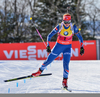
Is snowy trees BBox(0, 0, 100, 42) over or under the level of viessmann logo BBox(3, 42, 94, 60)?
over

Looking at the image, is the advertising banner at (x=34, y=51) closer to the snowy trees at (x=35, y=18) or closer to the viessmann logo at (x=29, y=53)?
the viessmann logo at (x=29, y=53)

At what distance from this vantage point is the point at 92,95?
3.51 metres

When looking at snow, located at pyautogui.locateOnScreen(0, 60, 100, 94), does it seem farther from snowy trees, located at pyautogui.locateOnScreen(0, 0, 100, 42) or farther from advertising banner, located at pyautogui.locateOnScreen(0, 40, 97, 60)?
snowy trees, located at pyautogui.locateOnScreen(0, 0, 100, 42)

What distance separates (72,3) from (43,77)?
59.5ft

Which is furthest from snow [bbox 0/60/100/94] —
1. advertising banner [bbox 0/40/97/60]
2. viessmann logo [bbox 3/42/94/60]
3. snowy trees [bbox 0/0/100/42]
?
snowy trees [bbox 0/0/100/42]

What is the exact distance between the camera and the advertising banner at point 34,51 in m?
12.7

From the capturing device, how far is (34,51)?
514 inches

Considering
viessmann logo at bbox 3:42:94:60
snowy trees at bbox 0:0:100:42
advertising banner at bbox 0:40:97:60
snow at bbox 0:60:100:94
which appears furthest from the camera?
snowy trees at bbox 0:0:100:42

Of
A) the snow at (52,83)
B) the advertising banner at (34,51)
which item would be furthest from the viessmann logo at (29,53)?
the snow at (52,83)

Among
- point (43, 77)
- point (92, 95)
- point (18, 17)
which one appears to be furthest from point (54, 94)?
point (18, 17)

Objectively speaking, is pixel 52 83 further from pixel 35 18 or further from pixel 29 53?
pixel 35 18

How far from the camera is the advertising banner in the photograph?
41.7 ft

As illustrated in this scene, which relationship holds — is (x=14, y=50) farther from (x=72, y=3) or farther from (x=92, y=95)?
(x=72, y=3)

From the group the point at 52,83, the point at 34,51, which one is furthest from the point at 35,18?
the point at 52,83
